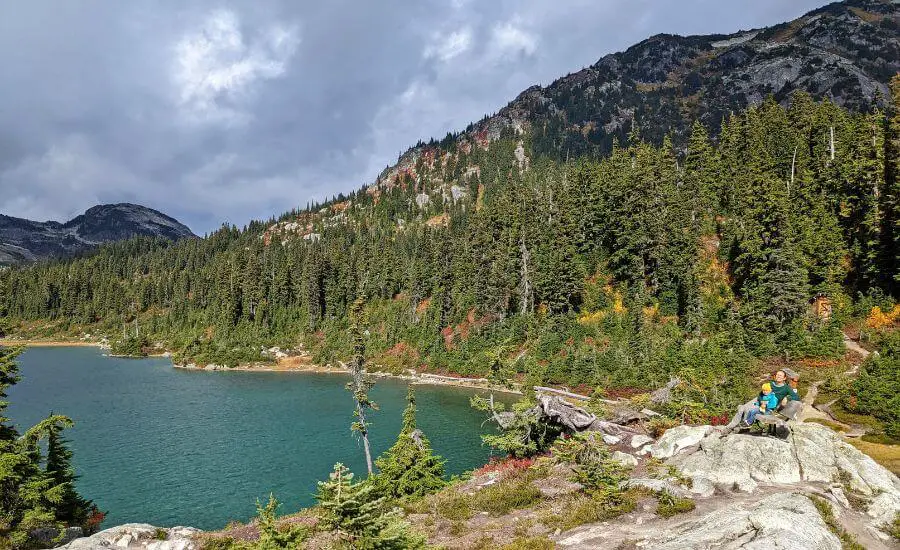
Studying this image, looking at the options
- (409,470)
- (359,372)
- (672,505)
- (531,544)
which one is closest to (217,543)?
(409,470)

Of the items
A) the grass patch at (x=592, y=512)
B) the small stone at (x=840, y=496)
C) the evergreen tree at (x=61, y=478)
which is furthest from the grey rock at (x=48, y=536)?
the small stone at (x=840, y=496)

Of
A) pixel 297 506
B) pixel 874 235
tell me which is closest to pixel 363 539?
pixel 297 506

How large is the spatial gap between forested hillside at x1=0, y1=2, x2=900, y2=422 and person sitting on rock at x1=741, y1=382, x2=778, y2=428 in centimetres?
1859

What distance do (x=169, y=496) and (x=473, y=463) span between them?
1026 inches

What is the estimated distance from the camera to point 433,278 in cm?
11531

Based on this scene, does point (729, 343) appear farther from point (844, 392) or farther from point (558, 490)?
point (558, 490)

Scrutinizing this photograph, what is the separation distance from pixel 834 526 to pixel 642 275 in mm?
66993

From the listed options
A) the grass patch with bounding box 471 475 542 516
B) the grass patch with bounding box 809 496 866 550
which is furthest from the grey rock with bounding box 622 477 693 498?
the grass patch with bounding box 809 496 866 550

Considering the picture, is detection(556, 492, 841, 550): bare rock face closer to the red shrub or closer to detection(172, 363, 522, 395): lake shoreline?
the red shrub

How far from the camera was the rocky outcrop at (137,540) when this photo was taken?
21.4 m

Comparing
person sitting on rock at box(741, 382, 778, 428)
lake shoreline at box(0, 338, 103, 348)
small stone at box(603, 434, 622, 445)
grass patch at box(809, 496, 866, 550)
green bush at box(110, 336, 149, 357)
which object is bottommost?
small stone at box(603, 434, 622, 445)

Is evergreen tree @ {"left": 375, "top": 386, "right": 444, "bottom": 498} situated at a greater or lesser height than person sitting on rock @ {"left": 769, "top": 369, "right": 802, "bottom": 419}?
lesser

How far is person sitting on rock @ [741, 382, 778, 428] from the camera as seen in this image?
807 inches

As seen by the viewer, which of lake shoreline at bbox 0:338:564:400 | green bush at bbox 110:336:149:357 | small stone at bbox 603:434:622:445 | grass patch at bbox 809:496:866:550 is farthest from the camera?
green bush at bbox 110:336:149:357
